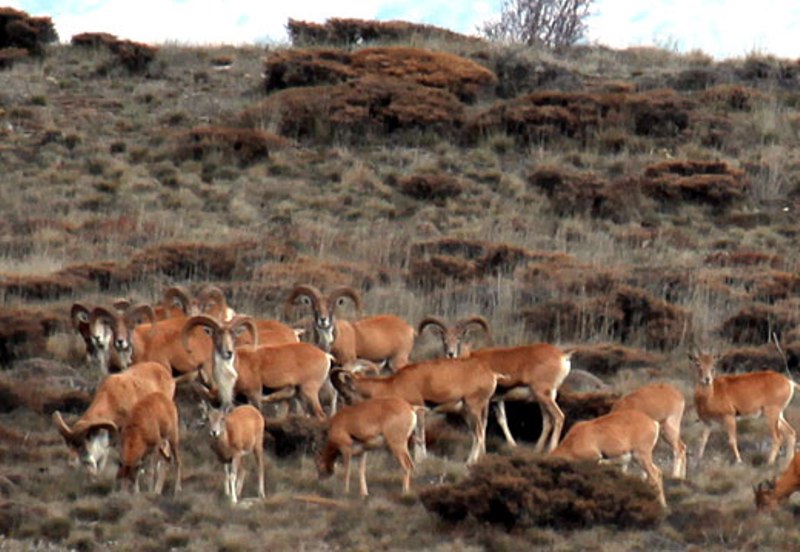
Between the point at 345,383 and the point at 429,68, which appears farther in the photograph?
the point at 429,68

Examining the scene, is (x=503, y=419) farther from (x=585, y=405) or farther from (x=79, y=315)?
(x=79, y=315)

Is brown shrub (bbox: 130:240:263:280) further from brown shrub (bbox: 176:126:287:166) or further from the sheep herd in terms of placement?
brown shrub (bbox: 176:126:287:166)

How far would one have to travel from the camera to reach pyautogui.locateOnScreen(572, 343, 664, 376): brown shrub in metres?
22.2

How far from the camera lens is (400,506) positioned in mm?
15750

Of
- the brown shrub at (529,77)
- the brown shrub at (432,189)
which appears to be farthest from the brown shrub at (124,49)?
the brown shrub at (432,189)

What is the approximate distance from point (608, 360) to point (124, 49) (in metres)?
25.2

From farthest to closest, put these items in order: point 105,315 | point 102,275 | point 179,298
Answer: point 102,275 → point 179,298 → point 105,315

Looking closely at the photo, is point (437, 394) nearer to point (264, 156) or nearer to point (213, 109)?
point (264, 156)

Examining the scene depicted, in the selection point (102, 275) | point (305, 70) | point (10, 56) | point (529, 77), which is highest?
point (529, 77)

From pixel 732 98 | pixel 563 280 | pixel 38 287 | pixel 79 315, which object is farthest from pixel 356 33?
pixel 79 315

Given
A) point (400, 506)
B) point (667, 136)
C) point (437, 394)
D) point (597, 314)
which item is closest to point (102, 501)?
point (400, 506)

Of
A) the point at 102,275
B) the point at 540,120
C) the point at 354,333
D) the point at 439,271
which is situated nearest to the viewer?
the point at 354,333

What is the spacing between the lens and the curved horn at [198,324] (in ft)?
58.9

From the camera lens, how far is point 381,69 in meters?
41.5
